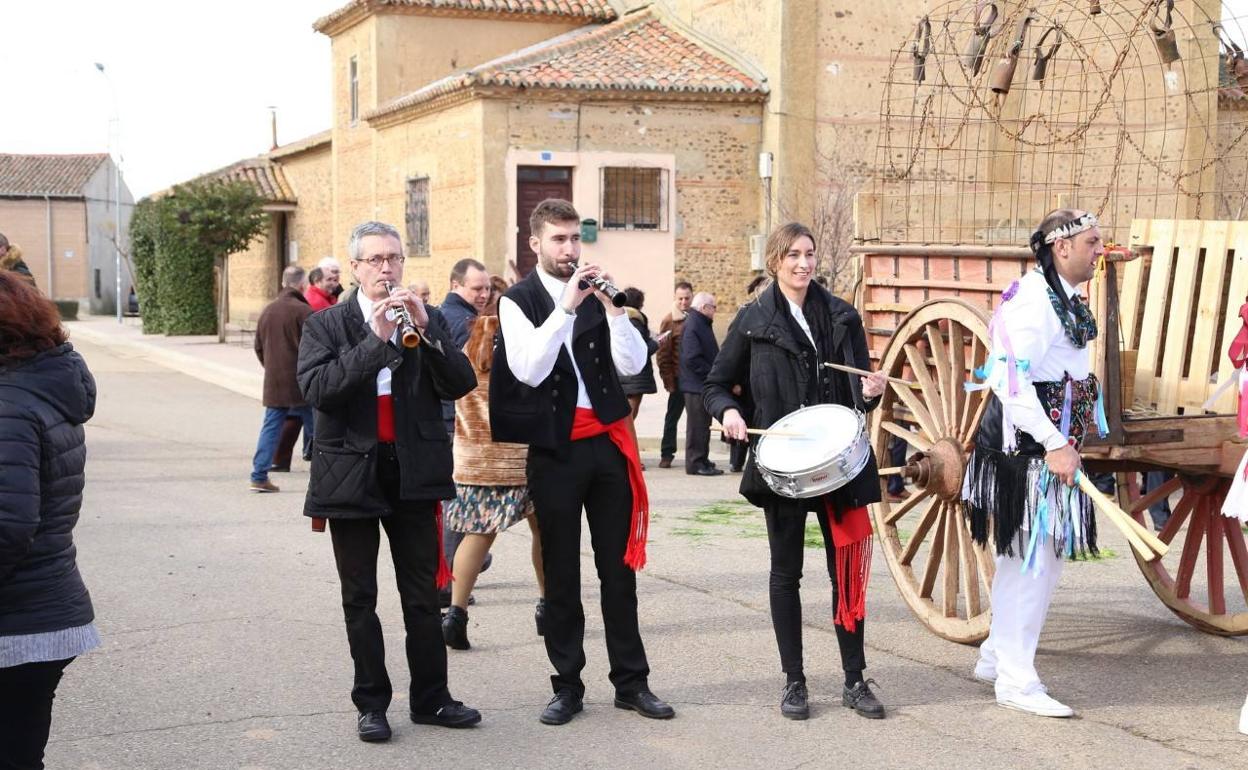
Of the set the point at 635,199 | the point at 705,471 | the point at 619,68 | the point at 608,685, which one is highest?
the point at 619,68

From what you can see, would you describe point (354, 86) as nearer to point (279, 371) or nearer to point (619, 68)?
A: point (619, 68)

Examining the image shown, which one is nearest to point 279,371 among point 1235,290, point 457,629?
point 457,629

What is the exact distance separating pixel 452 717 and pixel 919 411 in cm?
255

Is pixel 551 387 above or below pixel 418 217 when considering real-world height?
below

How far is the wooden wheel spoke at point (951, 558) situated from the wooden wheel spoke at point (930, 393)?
Answer: 36 cm

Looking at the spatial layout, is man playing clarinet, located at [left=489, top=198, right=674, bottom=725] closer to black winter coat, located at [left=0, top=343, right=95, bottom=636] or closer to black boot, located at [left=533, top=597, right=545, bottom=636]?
black boot, located at [left=533, top=597, right=545, bottom=636]

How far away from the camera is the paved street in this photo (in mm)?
5070

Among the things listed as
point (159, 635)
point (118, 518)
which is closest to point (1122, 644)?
point (159, 635)

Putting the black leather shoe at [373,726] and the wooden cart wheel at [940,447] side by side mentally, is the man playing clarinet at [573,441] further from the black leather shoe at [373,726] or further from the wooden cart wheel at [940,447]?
the wooden cart wheel at [940,447]

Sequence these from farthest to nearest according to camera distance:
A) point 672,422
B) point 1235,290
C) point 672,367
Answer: point 672,367
point 672,422
point 1235,290

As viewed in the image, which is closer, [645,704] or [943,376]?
[645,704]

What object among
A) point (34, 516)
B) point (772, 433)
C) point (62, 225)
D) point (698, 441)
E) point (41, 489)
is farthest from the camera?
point (62, 225)

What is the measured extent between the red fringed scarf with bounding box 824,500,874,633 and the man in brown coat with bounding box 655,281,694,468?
8.21 meters

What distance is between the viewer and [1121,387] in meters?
5.83
